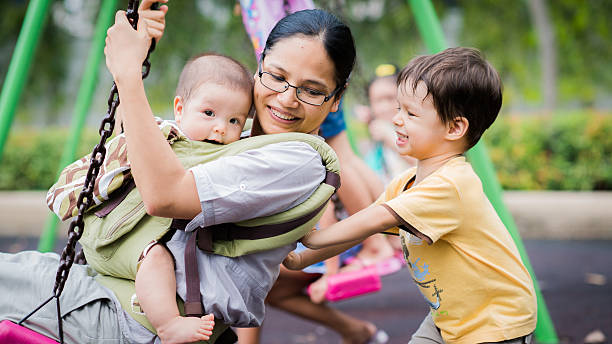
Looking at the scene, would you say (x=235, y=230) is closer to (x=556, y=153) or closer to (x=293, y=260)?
(x=293, y=260)

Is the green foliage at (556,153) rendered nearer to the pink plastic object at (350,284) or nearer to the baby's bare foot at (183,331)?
the pink plastic object at (350,284)

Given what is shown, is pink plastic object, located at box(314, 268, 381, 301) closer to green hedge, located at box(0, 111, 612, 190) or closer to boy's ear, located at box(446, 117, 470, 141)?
boy's ear, located at box(446, 117, 470, 141)

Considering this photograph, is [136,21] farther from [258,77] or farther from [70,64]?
[70,64]

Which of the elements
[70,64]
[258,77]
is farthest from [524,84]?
[258,77]

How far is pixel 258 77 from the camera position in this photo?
6.37 ft

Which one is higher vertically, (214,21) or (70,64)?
(214,21)

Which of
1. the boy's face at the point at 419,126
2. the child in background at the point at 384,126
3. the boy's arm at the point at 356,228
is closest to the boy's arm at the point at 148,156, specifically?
the boy's arm at the point at 356,228

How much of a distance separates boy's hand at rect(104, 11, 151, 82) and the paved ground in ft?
8.83

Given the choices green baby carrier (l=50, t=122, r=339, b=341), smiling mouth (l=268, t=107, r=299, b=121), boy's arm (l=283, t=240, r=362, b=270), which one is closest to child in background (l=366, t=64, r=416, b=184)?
boy's arm (l=283, t=240, r=362, b=270)

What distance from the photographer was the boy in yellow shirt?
5.89 ft

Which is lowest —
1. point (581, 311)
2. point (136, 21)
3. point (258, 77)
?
point (581, 311)

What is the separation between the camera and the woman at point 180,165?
1493 millimetres

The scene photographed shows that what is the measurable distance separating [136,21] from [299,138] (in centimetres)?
54

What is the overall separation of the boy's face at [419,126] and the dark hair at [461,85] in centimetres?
2
